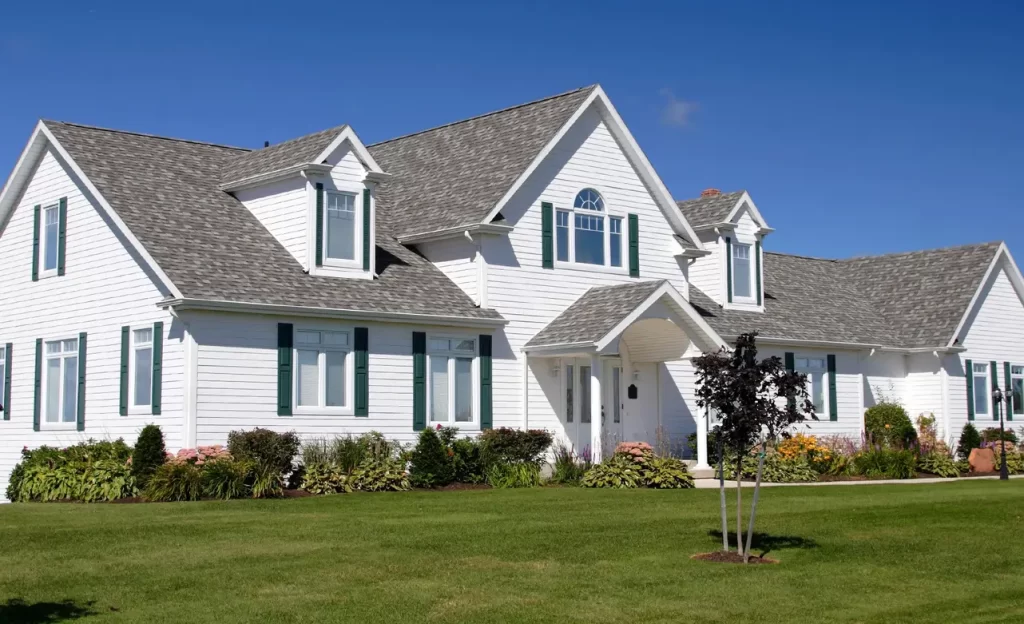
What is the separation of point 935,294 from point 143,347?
2494 cm

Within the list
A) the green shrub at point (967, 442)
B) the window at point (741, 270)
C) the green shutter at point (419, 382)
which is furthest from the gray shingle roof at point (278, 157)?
the green shrub at point (967, 442)

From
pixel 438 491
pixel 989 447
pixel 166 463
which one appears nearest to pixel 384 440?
pixel 438 491

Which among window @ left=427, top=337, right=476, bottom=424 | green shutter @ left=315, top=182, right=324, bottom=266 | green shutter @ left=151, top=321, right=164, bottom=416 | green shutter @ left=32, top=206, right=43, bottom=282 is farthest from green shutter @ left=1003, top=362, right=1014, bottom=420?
green shutter @ left=32, top=206, right=43, bottom=282

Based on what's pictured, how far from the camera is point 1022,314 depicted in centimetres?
3972

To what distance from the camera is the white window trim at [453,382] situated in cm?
2633

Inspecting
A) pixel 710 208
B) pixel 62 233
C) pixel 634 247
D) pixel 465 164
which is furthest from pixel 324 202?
pixel 710 208

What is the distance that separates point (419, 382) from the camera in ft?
85.1

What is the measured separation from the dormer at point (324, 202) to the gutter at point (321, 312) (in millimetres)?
1487

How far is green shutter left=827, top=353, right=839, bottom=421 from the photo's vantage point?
34.4 meters

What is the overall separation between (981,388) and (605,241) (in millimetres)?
15358

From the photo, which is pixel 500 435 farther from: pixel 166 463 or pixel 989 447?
pixel 989 447

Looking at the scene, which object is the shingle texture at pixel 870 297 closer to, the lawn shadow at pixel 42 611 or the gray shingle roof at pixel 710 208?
the gray shingle roof at pixel 710 208

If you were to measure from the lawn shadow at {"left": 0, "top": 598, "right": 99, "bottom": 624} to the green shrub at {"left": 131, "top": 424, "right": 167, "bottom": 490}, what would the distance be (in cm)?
1120

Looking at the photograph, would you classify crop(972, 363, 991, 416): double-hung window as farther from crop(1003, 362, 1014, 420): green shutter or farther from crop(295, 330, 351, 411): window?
crop(295, 330, 351, 411): window
